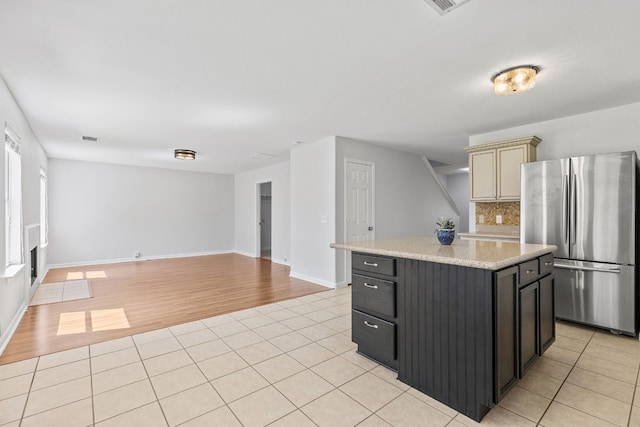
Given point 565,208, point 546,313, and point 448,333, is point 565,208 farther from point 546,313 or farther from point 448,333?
point 448,333

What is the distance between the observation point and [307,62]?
248 centimetres

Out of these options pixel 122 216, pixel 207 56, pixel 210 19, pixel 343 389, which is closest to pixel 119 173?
pixel 122 216

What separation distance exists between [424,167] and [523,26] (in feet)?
15.7

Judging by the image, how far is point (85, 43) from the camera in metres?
2.17

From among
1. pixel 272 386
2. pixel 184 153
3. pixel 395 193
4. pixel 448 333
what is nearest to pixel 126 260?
pixel 184 153

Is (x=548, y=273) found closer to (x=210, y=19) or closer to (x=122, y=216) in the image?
(x=210, y=19)

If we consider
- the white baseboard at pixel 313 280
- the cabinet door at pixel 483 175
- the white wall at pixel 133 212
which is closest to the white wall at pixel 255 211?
the white wall at pixel 133 212

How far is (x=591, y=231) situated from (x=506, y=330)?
2.15 m

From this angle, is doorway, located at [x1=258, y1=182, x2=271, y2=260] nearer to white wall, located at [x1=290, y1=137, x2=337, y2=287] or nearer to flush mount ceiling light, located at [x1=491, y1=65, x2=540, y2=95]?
white wall, located at [x1=290, y1=137, x2=337, y2=287]

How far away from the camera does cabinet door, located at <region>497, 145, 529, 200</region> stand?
394cm

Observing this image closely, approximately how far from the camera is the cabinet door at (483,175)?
4.20 metres

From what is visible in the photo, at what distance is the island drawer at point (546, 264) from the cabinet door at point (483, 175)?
1887 mm

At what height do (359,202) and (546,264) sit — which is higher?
(359,202)

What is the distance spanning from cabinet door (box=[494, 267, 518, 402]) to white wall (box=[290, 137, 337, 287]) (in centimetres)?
311
